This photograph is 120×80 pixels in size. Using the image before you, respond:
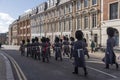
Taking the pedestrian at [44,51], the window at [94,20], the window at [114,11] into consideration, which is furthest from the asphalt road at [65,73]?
the window at [94,20]

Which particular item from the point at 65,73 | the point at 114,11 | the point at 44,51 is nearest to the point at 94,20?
the point at 114,11

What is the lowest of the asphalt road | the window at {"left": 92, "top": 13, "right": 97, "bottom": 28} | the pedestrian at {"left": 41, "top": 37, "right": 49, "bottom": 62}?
the asphalt road

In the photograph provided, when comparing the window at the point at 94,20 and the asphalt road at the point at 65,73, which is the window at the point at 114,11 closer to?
the window at the point at 94,20

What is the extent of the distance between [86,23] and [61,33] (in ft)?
44.3

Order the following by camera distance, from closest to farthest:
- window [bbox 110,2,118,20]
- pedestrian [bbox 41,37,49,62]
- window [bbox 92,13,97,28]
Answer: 1. pedestrian [bbox 41,37,49,62]
2. window [bbox 110,2,118,20]
3. window [bbox 92,13,97,28]

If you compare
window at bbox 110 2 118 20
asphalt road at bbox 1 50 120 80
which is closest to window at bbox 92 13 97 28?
window at bbox 110 2 118 20

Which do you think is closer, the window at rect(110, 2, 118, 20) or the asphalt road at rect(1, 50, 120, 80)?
the asphalt road at rect(1, 50, 120, 80)

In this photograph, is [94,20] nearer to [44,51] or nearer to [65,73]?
[44,51]

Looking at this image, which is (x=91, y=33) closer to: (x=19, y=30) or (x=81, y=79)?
(x=81, y=79)

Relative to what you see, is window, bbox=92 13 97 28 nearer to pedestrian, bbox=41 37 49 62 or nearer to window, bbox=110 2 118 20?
window, bbox=110 2 118 20

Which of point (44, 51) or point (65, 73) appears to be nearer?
point (65, 73)

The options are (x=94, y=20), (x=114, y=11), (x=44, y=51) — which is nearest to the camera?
(x=44, y=51)

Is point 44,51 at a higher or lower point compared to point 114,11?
lower

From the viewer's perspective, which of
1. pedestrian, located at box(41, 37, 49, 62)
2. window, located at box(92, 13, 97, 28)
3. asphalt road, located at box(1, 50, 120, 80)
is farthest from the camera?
window, located at box(92, 13, 97, 28)
